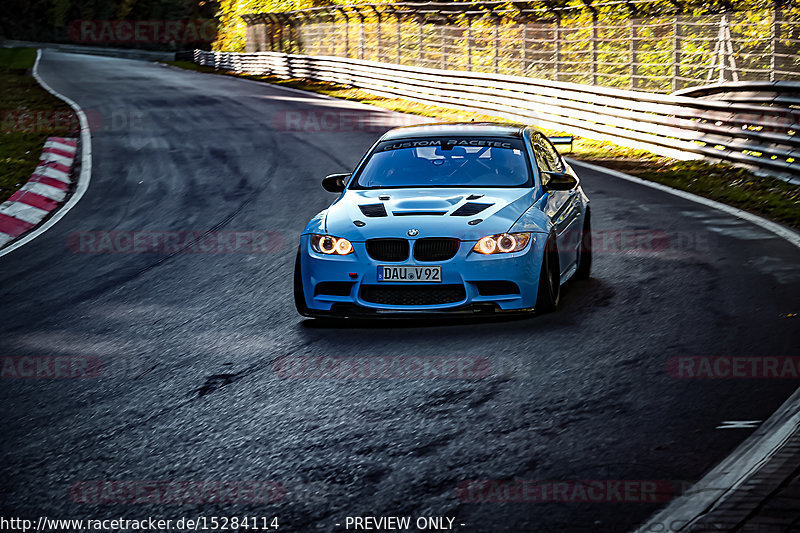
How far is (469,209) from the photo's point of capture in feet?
25.4

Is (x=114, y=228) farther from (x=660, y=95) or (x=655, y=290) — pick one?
(x=660, y=95)

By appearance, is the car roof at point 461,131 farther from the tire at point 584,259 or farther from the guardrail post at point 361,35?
the guardrail post at point 361,35

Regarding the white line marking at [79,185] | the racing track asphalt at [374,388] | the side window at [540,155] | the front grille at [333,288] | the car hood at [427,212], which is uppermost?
the side window at [540,155]

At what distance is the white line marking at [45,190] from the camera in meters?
15.4

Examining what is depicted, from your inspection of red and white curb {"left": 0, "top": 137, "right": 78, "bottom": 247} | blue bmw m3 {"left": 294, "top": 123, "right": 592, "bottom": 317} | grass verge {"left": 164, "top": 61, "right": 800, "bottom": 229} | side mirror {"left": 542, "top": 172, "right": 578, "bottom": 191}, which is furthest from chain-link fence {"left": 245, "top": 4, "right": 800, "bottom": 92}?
red and white curb {"left": 0, "top": 137, "right": 78, "bottom": 247}

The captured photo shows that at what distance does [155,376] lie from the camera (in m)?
6.61

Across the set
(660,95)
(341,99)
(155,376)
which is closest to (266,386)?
(155,376)

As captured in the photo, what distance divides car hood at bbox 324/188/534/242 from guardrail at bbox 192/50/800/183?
744cm

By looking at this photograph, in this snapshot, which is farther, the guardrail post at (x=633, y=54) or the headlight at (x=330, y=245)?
the guardrail post at (x=633, y=54)

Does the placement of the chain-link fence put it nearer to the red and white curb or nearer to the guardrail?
the guardrail

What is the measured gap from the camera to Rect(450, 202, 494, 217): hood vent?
7641 millimetres

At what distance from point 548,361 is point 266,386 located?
1.77 meters

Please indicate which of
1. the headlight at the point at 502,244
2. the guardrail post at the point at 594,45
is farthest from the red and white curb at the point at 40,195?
the guardrail post at the point at 594,45

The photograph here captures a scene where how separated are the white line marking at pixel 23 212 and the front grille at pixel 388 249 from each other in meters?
7.65
